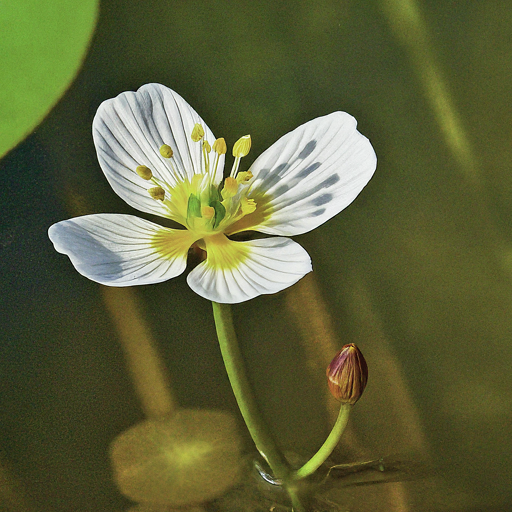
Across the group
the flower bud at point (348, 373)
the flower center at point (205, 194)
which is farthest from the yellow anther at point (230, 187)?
the flower bud at point (348, 373)

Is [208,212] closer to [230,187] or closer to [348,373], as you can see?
[230,187]

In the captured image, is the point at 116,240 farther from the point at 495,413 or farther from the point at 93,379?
the point at 495,413

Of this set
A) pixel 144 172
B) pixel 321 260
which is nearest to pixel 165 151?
pixel 144 172

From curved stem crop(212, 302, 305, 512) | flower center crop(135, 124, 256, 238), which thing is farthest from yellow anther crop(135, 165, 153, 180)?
curved stem crop(212, 302, 305, 512)

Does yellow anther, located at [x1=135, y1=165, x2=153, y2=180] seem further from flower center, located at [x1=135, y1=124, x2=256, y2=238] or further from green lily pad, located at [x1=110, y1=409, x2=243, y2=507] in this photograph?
green lily pad, located at [x1=110, y1=409, x2=243, y2=507]

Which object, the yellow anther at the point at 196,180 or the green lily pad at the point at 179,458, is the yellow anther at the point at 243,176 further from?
the green lily pad at the point at 179,458

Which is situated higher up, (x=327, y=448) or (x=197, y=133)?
(x=197, y=133)
